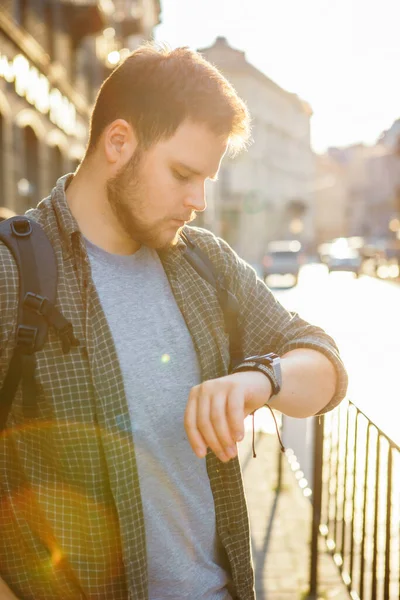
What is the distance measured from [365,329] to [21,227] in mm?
16075

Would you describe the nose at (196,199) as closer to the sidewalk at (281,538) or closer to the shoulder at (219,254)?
the shoulder at (219,254)

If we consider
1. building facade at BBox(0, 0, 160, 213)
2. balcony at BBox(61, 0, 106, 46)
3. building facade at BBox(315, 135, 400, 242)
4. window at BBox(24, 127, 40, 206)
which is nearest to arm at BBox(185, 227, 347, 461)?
building facade at BBox(0, 0, 160, 213)

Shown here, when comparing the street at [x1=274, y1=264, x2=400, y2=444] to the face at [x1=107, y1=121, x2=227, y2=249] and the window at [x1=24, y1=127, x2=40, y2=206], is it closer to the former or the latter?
the face at [x1=107, y1=121, x2=227, y2=249]

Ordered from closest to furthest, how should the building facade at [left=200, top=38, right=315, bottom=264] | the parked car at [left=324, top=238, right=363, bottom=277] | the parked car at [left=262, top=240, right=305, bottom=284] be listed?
the parked car at [left=262, top=240, right=305, bottom=284] < the parked car at [left=324, top=238, right=363, bottom=277] < the building facade at [left=200, top=38, right=315, bottom=264]

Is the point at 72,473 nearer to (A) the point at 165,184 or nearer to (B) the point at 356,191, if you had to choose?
(A) the point at 165,184

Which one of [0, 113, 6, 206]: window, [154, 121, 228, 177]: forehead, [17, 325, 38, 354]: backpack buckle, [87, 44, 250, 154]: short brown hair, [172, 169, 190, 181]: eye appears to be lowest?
[17, 325, 38, 354]: backpack buckle

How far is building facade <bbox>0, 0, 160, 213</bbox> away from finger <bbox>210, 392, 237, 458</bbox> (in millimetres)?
12013

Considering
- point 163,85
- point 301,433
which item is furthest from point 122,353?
point 301,433

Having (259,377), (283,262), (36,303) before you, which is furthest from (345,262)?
(36,303)

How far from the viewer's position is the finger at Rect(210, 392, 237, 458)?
1357 millimetres

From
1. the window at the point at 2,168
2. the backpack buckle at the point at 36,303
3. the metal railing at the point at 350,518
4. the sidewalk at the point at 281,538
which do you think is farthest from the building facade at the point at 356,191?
the backpack buckle at the point at 36,303

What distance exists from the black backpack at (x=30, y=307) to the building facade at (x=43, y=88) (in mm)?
11546

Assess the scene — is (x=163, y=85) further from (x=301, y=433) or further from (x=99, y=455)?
(x=301, y=433)

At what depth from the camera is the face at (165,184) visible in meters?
1.77
